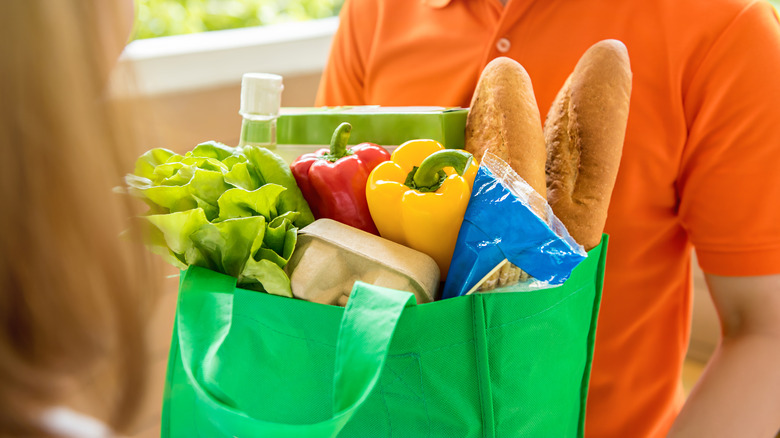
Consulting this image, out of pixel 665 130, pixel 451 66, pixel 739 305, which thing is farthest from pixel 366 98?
pixel 739 305

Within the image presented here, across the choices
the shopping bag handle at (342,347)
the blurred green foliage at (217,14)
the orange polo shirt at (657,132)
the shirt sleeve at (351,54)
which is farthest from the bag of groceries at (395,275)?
the blurred green foliage at (217,14)

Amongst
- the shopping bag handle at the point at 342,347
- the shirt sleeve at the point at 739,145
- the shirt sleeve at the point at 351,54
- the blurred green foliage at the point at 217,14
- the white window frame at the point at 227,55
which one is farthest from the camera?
the blurred green foliage at the point at 217,14

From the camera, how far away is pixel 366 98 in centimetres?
101

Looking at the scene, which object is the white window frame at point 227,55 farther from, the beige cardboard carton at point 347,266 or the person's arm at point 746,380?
the person's arm at point 746,380

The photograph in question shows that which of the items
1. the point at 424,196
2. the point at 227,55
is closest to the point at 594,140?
the point at 424,196

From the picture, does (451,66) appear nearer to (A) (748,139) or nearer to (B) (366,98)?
(B) (366,98)

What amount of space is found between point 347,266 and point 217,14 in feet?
6.09

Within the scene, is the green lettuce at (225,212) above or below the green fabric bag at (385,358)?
above

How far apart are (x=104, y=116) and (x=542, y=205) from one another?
37 cm

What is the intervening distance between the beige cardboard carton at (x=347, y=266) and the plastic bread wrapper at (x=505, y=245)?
0.03m

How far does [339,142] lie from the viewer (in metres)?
0.62

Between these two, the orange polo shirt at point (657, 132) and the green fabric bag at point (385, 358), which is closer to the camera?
the green fabric bag at point (385, 358)

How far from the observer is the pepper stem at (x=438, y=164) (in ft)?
1.80

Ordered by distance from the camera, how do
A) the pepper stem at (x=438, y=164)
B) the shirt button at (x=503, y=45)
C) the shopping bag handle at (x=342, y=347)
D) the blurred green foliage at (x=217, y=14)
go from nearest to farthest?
the shopping bag handle at (x=342, y=347), the pepper stem at (x=438, y=164), the shirt button at (x=503, y=45), the blurred green foliage at (x=217, y=14)
